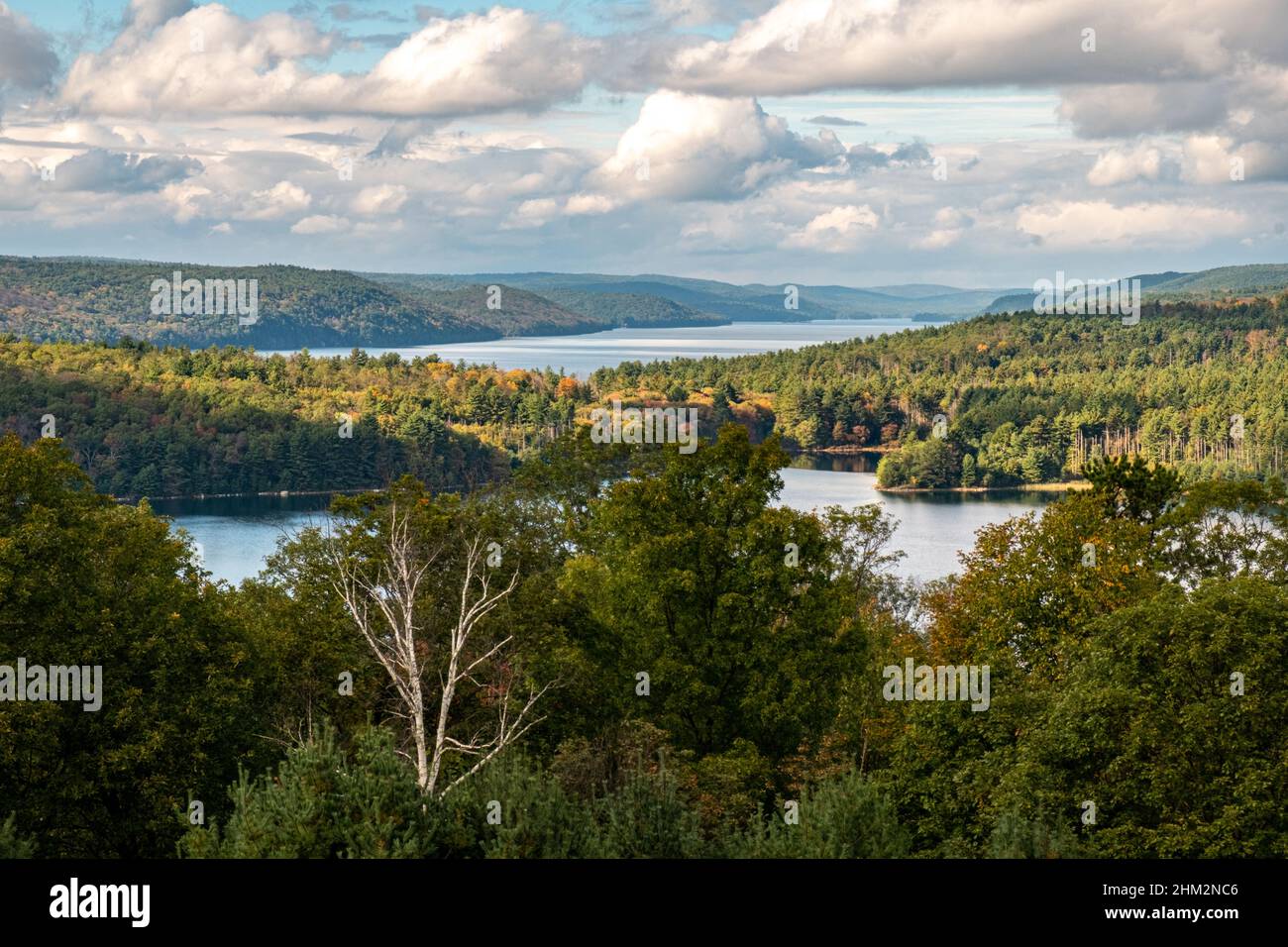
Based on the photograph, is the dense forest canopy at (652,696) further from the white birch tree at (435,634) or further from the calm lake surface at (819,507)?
the calm lake surface at (819,507)

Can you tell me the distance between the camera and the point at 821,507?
102875 mm

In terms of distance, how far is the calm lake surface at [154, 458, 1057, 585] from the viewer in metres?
87.2

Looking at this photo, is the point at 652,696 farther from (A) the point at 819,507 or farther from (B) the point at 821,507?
(A) the point at 819,507

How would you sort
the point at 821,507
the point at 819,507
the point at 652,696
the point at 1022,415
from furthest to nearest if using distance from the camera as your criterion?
the point at 1022,415, the point at 819,507, the point at 821,507, the point at 652,696

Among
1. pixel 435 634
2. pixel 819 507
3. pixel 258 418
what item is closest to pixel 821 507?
pixel 819 507

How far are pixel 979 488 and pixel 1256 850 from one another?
12712cm

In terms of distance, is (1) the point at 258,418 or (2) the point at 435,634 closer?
(2) the point at 435,634

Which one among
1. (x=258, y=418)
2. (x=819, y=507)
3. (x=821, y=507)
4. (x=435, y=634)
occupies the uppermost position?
(x=258, y=418)

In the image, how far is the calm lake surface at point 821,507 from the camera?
87.2 meters

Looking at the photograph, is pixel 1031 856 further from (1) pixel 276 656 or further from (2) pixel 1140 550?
(2) pixel 1140 550

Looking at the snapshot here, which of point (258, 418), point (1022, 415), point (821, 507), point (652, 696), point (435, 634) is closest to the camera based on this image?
point (435, 634)

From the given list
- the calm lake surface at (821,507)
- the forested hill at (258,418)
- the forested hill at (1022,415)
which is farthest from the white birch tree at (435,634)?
the forested hill at (1022,415)

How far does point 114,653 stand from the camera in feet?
74.3
